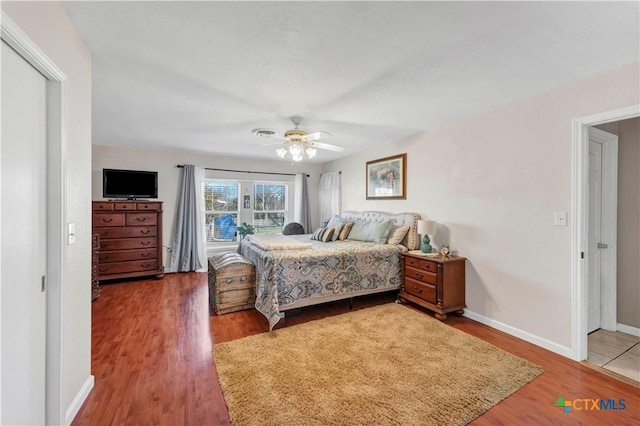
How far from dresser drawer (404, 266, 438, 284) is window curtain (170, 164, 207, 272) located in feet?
12.5

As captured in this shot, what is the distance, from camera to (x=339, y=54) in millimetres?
1898

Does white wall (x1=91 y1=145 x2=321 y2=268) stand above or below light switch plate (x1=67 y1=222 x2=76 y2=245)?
above

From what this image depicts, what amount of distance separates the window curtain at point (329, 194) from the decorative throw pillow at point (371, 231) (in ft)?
4.86

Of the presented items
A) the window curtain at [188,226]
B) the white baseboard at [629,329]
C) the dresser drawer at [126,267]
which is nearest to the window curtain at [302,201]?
the window curtain at [188,226]

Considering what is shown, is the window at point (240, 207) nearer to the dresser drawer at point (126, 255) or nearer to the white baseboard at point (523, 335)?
the dresser drawer at point (126, 255)

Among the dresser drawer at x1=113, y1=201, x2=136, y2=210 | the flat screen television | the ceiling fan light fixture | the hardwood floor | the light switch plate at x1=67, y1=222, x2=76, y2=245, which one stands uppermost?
the ceiling fan light fixture

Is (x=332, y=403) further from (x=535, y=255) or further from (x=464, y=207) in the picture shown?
(x=464, y=207)

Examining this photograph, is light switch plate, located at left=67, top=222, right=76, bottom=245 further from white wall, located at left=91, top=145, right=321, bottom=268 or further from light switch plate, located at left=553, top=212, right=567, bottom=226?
white wall, located at left=91, top=145, right=321, bottom=268

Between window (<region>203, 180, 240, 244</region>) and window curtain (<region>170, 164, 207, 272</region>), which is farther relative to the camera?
window (<region>203, 180, 240, 244</region>)

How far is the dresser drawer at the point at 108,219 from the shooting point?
4.34m

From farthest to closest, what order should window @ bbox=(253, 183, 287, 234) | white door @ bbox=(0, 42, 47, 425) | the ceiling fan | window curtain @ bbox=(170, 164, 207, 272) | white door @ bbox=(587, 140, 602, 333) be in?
window @ bbox=(253, 183, 287, 234)
window curtain @ bbox=(170, 164, 207, 272)
the ceiling fan
white door @ bbox=(587, 140, 602, 333)
white door @ bbox=(0, 42, 47, 425)

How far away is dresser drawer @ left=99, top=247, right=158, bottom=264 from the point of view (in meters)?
4.38

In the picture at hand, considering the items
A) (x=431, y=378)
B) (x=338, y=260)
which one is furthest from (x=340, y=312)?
(x=431, y=378)

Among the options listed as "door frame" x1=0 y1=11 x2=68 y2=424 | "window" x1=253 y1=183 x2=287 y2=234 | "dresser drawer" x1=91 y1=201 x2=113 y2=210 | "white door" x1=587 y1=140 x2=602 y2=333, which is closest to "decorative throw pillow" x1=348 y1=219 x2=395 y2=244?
"white door" x1=587 y1=140 x2=602 y2=333
